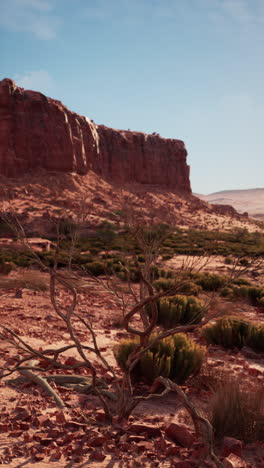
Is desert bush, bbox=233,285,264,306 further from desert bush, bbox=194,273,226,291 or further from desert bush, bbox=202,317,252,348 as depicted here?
desert bush, bbox=202,317,252,348

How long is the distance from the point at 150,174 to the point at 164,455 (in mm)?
74901

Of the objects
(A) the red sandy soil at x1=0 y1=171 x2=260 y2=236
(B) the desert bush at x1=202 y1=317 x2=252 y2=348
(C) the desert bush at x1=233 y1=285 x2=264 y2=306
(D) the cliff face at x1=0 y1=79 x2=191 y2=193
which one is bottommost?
(C) the desert bush at x1=233 y1=285 x2=264 y2=306

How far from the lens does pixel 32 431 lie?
10.0 ft

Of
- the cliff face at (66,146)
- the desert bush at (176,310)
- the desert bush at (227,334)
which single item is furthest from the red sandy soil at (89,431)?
the cliff face at (66,146)

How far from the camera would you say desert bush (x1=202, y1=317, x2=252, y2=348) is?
658 cm

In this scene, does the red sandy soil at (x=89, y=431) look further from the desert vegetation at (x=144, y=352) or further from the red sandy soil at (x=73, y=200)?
the red sandy soil at (x=73, y=200)

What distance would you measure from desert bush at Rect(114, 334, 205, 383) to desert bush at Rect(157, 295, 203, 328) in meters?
2.69

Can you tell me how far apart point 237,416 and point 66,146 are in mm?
56983

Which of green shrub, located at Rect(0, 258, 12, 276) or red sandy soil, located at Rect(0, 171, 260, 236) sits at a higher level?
red sandy soil, located at Rect(0, 171, 260, 236)

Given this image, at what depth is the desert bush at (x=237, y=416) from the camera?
3.27 metres

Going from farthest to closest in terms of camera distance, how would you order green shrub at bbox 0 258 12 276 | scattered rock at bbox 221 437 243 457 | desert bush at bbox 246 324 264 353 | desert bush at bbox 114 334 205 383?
green shrub at bbox 0 258 12 276 < desert bush at bbox 246 324 264 353 < desert bush at bbox 114 334 205 383 < scattered rock at bbox 221 437 243 457

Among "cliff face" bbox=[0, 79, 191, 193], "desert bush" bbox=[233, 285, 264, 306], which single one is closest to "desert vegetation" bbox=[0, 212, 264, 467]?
"desert bush" bbox=[233, 285, 264, 306]

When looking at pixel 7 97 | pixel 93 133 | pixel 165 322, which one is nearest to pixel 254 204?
pixel 93 133

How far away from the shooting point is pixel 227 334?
259 inches
